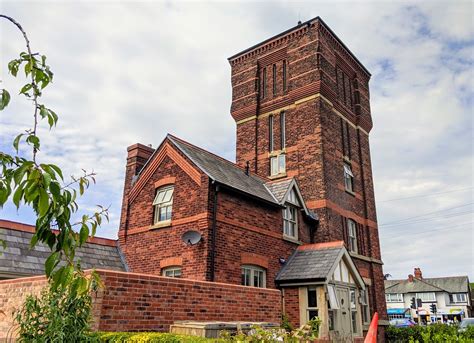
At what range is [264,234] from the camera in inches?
642

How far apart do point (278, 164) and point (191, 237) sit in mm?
10891

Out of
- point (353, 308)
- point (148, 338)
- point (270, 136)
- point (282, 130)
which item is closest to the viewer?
point (148, 338)

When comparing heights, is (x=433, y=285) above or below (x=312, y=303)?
above

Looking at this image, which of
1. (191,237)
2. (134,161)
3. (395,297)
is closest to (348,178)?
(134,161)

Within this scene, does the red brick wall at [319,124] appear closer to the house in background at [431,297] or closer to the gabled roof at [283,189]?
the gabled roof at [283,189]

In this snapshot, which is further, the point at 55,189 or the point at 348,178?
the point at 348,178

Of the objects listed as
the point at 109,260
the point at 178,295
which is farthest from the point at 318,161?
the point at 178,295

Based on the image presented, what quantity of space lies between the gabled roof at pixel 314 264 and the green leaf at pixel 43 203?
13398 millimetres

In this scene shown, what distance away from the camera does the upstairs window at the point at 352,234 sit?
22.9m

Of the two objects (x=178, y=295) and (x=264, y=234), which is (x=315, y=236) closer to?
(x=264, y=234)

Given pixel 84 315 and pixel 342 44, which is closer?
pixel 84 315

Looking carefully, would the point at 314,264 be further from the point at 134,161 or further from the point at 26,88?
the point at 26,88

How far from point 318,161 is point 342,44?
395 inches

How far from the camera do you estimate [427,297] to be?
232 feet
